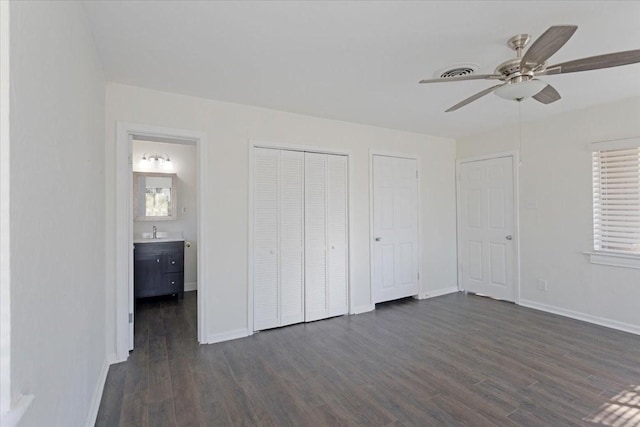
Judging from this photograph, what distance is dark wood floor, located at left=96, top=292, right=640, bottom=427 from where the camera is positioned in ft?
6.63

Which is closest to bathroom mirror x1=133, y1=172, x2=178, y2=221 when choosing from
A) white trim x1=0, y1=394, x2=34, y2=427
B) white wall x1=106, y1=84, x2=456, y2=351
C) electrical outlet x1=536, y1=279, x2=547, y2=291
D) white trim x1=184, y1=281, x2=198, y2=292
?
white trim x1=184, y1=281, x2=198, y2=292

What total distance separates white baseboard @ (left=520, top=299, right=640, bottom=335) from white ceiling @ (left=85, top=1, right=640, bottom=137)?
2351 mm

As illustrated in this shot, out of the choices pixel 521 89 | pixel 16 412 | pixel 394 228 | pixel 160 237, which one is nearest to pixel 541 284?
pixel 394 228

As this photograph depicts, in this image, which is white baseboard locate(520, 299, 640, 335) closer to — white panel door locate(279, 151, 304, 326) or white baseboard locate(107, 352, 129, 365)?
white panel door locate(279, 151, 304, 326)

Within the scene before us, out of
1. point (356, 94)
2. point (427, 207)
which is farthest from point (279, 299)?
point (427, 207)

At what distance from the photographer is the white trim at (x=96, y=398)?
6.20 feet

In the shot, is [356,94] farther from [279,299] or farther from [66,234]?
[66,234]

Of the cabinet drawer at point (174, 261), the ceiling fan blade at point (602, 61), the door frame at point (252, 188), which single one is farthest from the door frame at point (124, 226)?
the ceiling fan blade at point (602, 61)

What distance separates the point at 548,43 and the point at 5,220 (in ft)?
7.64

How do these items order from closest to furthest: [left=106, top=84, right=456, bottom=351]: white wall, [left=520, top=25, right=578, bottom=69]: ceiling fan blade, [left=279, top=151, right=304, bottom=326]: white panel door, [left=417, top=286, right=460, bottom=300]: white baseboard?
[left=520, top=25, right=578, bottom=69]: ceiling fan blade → [left=106, top=84, right=456, bottom=351]: white wall → [left=279, top=151, right=304, bottom=326]: white panel door → [left=417, top=286, right=460, bottom=300]: white baseboard

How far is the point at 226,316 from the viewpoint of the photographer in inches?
126

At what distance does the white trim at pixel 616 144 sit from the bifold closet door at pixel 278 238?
3.24 metres

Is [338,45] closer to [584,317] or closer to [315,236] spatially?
→ [315,236]

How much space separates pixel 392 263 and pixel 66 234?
146 inches
